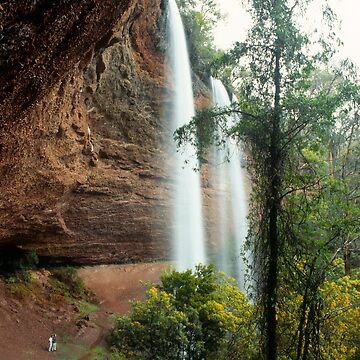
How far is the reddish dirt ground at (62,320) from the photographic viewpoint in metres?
11.1

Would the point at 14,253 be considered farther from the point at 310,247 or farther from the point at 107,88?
the point at 310,247

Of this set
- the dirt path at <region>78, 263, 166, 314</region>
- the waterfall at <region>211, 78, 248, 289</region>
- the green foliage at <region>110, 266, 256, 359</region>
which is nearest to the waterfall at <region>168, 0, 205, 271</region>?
the dirt path at <region>78, 263, 166, 314</region>

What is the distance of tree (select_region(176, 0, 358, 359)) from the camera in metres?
6.11

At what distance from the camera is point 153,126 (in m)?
15.9

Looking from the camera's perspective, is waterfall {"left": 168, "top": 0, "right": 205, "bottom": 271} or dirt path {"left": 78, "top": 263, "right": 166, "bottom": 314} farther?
waterfall {"left": 168, "top": 0, "right": 205, "bottom": 271}

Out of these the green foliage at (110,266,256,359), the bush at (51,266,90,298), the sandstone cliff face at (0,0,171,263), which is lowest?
the green foliage at (110,266,256,359)

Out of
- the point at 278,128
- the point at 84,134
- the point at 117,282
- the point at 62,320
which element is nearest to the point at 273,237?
the point at 278,128

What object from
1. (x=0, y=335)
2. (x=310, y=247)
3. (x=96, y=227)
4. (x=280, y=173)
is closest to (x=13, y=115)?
(x=280, y=173)

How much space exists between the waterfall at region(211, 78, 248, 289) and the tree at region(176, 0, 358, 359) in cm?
1302

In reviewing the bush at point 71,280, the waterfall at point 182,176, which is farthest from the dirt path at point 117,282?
the waterfall at point 182,176

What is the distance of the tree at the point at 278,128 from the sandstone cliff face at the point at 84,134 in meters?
2.61

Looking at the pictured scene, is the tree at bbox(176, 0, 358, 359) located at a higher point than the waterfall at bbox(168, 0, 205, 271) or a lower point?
lower

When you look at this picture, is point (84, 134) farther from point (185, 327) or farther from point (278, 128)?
point (278, 128)

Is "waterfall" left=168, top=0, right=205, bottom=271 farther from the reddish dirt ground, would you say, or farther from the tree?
the tree
